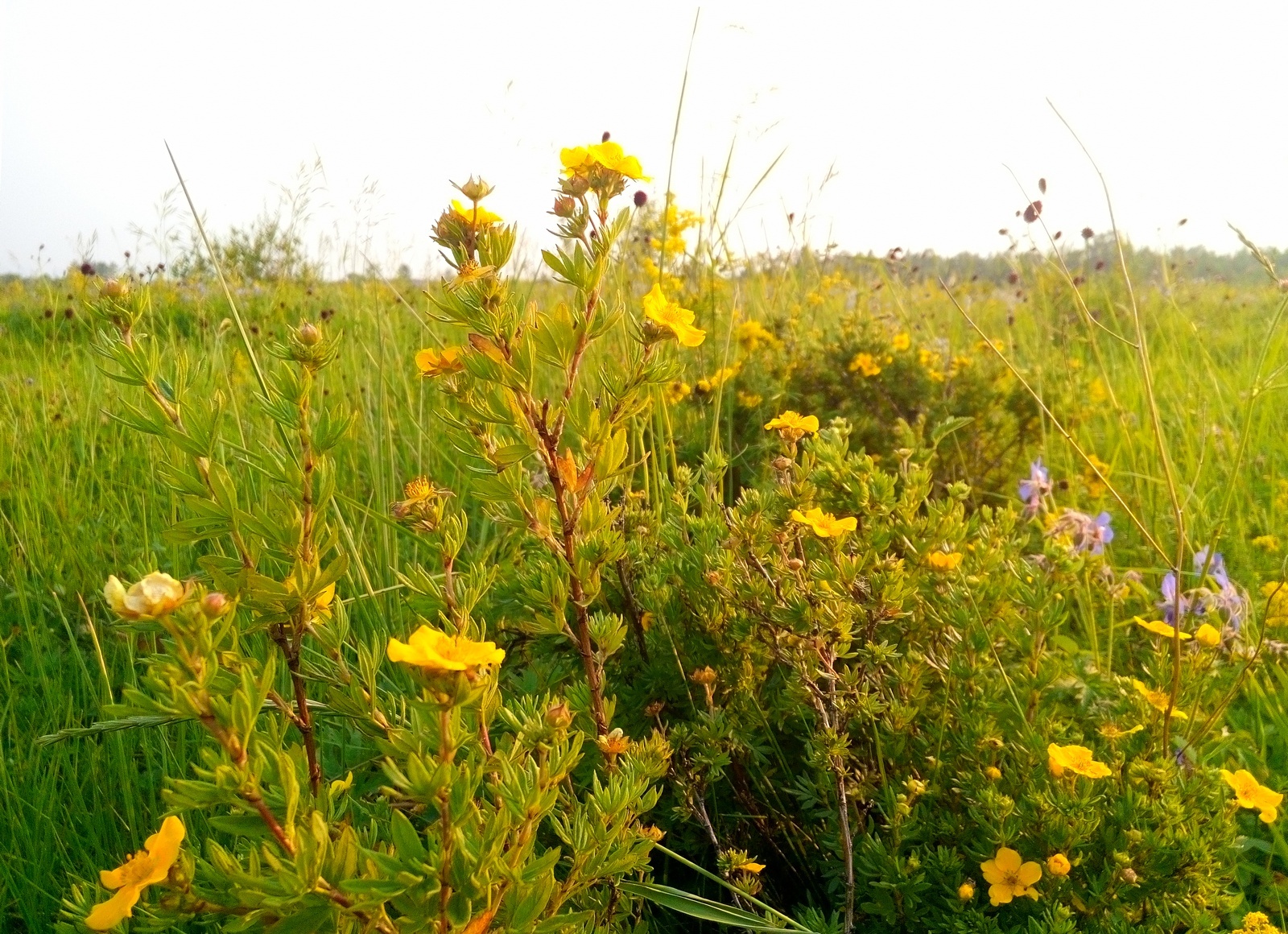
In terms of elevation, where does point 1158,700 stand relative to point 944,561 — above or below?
below

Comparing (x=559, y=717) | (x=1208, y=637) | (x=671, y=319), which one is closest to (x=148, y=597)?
(x=559, y=717)

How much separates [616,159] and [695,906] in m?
0.83

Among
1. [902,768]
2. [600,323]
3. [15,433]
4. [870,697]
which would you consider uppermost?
[600,323]

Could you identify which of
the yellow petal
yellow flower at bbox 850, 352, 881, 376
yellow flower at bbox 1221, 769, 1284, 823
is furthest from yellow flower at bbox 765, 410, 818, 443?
yellow flower at bbox 850, 352, 881, 376

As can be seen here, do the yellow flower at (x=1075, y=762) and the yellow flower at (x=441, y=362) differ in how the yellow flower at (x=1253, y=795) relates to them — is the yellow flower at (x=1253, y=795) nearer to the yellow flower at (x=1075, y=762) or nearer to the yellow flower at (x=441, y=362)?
the yellow flower at (x=1075, y=762)

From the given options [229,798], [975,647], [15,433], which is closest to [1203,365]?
[975,647]

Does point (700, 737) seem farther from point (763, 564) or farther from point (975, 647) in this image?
point (975, 647)

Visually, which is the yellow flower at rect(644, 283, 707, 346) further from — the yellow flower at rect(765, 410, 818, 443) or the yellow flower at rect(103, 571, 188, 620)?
the yellow flower at rect(103, 571, 188, 620)

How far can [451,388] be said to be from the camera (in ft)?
3.05

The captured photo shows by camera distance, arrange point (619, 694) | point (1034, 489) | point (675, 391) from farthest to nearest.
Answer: point (675, 391), point (1034, 489), point (619, 694)

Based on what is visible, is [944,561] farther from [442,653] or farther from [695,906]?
[442,653]

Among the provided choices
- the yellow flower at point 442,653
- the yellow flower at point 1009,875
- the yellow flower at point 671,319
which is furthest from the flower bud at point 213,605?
the yellow flower at point 1009,875

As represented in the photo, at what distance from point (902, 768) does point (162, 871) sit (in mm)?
965

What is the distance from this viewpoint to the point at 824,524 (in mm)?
1098
